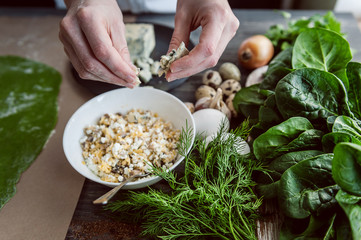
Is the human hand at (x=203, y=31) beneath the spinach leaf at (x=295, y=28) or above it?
above

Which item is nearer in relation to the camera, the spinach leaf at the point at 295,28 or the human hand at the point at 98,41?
the human hand at the point at 98,41

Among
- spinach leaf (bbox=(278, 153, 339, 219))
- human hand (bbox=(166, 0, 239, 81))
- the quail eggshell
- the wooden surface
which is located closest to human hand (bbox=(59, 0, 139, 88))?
human hand (bbox=(166, 0, 239, 81))

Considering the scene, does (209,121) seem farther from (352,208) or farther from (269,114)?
(352,208)

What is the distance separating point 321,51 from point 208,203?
2.03ft

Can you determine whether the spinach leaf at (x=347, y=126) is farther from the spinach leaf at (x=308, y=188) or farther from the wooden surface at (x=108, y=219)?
the wooden surface at (x=108, y=219)

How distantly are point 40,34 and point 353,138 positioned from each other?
1.67 meters

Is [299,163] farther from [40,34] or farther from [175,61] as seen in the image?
[40,34]

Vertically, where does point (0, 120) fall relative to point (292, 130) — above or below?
below

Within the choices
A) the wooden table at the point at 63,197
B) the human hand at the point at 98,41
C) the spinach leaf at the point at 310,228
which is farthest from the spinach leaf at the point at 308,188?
the human hand at the point at 98,41

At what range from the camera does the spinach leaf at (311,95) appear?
0.81 meters

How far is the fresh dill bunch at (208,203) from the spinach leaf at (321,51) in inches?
13.3

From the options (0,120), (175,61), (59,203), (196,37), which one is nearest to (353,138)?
(175,61)

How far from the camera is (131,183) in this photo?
2.64ft

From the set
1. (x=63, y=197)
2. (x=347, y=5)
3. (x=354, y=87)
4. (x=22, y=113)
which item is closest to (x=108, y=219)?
(x=63, y=197)
